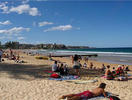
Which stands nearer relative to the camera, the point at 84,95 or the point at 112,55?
the point at 84,95

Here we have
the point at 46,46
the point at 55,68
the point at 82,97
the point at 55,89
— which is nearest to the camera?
the point at 82,97

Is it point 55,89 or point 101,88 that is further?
point 55,89

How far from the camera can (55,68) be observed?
1008cm

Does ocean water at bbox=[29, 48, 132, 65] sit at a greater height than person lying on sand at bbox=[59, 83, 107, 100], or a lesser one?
lesser

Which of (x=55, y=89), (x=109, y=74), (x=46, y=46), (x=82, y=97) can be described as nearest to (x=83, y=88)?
(x=55, y=89)

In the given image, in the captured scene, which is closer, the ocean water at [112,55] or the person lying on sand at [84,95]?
the person lying on sand at [84,95]

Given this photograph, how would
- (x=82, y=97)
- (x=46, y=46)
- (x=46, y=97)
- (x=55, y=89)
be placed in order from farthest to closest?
1. (x=46, y=46)
2. (x=55, y=89)
3. (x=46, y=97)
4. (x=82, y=97)

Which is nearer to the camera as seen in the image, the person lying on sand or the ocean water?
the person lying on sand

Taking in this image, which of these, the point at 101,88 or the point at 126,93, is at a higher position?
the point at 101,88

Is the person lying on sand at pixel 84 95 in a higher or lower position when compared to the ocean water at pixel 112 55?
higher

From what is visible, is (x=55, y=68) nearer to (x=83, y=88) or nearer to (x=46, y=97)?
(x=83, y=88)

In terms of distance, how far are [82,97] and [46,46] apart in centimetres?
11815

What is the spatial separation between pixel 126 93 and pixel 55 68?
480 centimetres

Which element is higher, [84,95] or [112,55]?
[84,95]
